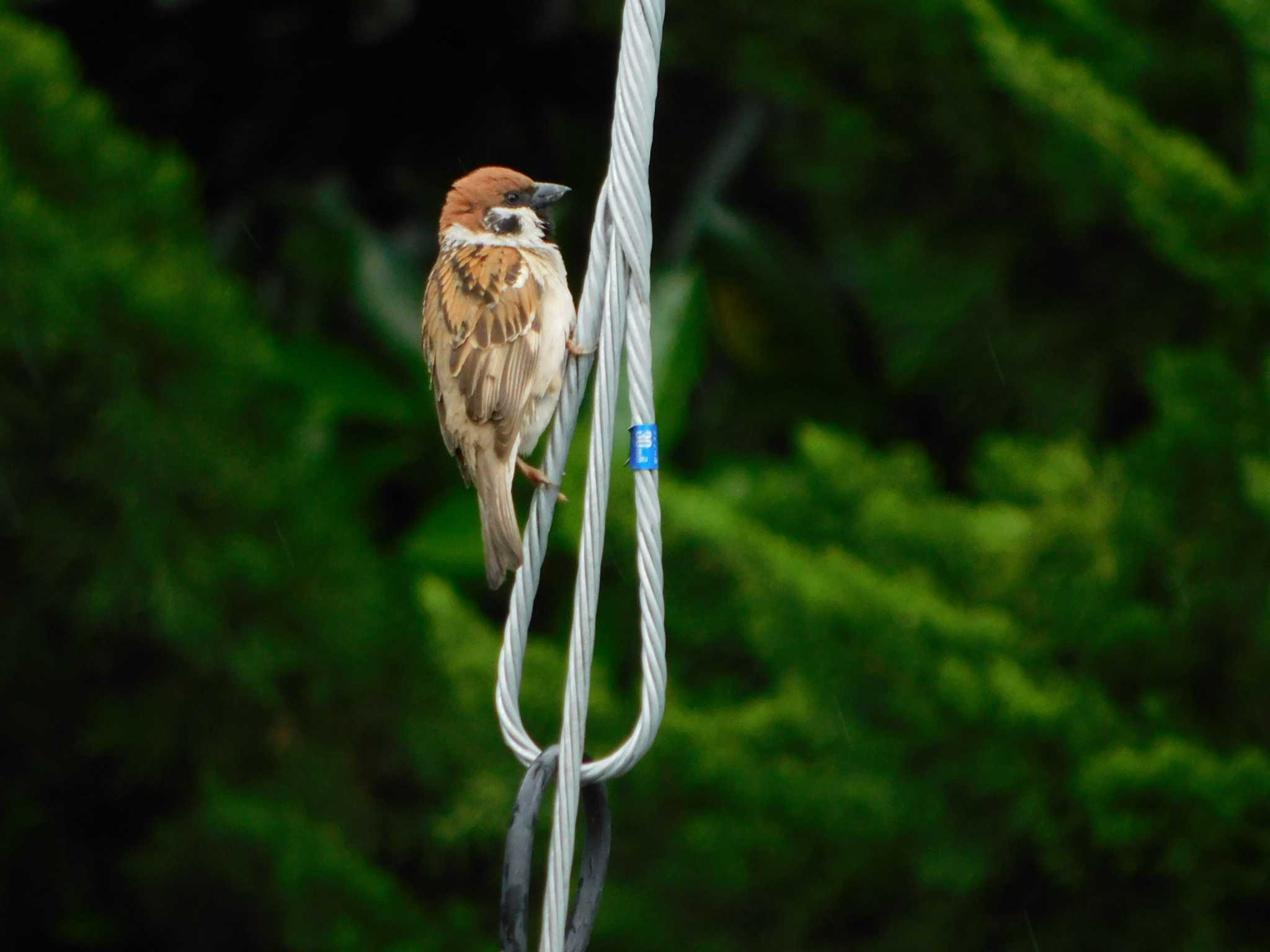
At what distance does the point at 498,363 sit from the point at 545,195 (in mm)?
436

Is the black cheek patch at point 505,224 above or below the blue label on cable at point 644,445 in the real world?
below

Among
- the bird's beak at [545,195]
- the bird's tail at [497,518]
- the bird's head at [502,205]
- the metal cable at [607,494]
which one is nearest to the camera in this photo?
the metal cable at [607,494]

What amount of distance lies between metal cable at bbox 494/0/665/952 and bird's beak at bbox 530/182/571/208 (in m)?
1.03

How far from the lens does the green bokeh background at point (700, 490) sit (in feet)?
10.6

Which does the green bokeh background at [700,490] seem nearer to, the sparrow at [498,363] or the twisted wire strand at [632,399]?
the sparrow at [498,363]

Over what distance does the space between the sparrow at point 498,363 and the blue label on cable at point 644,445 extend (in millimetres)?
599

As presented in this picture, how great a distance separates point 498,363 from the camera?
2.31 meters

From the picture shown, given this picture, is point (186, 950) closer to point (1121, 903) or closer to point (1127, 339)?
point (1121, 903)

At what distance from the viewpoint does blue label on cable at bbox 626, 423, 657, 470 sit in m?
1.54

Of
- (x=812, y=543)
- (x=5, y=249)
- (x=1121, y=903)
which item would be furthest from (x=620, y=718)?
(x=5, y=249)

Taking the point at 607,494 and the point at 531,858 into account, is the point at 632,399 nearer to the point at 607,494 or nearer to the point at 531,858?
the point at 607,494

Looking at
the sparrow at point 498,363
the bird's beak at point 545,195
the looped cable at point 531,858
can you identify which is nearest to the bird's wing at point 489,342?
the sparrow at point 498,363

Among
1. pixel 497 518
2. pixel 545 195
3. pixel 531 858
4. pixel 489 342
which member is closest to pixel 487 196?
pixel 545 195

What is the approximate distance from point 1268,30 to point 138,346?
2819 mm
